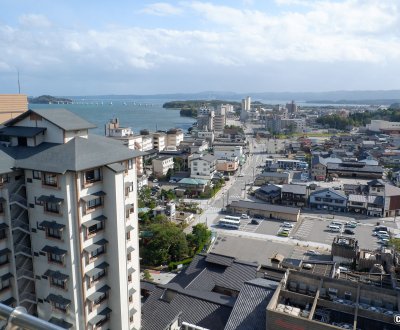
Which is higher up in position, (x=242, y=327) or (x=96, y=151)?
(x=96, y=151)

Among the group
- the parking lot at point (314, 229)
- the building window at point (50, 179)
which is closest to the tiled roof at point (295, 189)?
the parking lot at point (314, 229)

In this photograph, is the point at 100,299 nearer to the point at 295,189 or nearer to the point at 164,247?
the point at 164,247

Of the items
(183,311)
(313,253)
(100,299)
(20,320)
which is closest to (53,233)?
(100,299)

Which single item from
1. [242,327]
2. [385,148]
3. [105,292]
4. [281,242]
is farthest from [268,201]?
[385,148]

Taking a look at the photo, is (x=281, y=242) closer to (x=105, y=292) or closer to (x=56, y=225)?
(x=105, y=292)

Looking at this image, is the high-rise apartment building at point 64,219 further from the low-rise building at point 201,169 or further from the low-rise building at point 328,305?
the low-rise building at point 201,169
